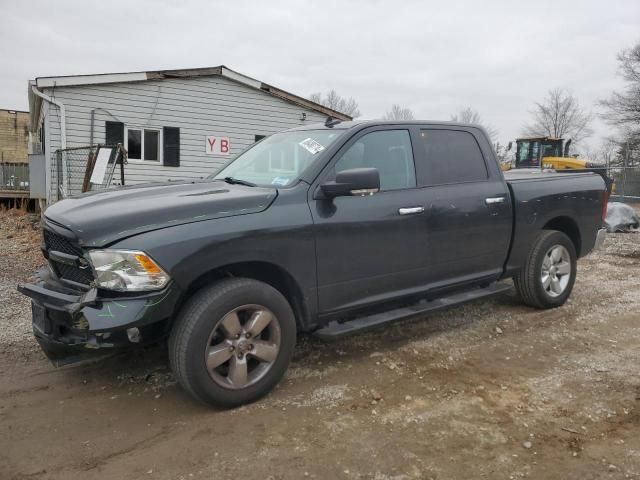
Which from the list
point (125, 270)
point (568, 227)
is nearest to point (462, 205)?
point (568, 227)

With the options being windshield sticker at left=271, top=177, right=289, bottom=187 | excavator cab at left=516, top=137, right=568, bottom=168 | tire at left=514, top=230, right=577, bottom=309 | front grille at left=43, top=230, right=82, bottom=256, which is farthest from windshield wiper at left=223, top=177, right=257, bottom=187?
excavator cab at left=516, top=137, right=568, bottom=168

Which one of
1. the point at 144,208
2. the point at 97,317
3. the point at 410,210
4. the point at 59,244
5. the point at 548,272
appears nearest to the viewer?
the point at 97,317

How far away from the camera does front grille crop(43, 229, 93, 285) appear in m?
3.04

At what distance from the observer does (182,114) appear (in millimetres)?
14523

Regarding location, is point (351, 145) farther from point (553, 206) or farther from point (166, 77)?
point (166, 77)

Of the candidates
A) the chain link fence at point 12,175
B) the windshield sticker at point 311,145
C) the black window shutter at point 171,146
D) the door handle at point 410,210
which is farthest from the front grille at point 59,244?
the chain link fence at point 12,175

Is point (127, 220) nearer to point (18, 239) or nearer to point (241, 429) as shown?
point (241, 429)

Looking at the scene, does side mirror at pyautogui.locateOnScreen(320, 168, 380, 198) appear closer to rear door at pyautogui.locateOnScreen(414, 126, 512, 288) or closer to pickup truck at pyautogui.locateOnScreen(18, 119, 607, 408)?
pickup truck at pyautogui.locateOnScreen(18, 119, 607, 408)

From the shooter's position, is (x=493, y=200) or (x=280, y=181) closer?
(x=280, y=181)

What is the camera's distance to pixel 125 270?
287 cm

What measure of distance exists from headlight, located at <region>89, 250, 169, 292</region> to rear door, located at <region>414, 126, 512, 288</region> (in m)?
2.18

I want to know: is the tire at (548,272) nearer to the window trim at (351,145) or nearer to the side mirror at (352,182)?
the window trim at (351,145)

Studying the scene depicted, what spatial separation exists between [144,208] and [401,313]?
6.74ft

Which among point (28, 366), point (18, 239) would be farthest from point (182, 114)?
point (28, 366)
